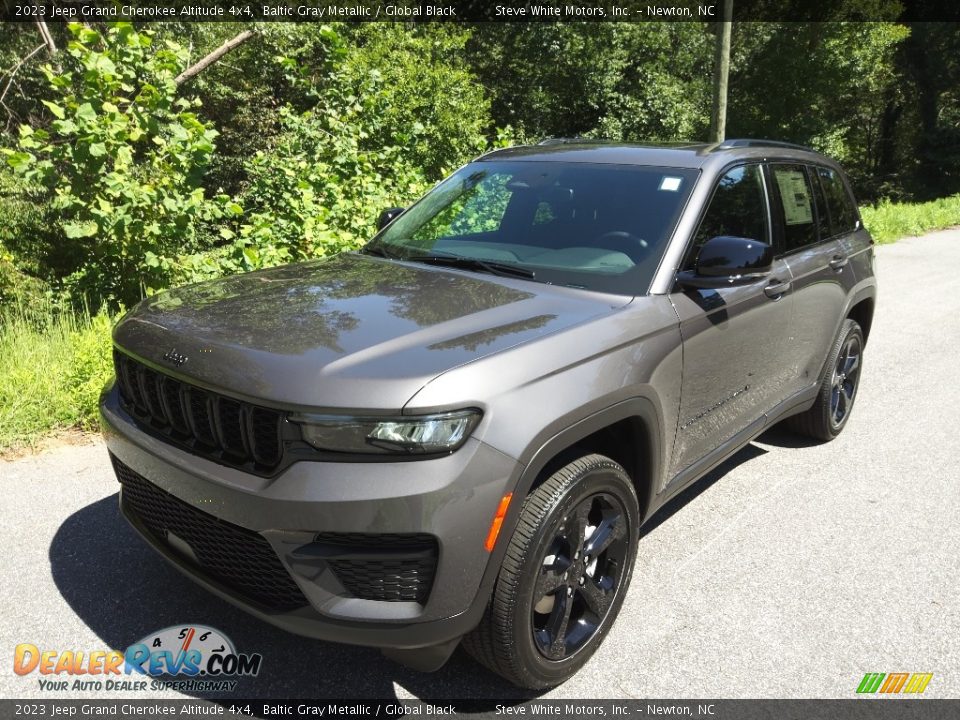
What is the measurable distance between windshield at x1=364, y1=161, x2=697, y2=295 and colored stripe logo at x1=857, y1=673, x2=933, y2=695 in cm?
163

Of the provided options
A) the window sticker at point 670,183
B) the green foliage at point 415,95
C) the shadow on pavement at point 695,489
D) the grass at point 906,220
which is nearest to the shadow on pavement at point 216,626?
the shadow on pavement at point 695,489

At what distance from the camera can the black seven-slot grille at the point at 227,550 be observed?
90.2 inches

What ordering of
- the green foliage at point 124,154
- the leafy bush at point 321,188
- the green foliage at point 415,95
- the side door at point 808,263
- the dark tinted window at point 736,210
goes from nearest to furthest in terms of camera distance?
the dark tinted window at point 736,210
the side door at point 808,263
the green foliage at point 124,154
the leafy bush at point 321,188
the green foliage at point 415,95

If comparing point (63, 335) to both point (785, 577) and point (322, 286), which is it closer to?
point (322, 286)

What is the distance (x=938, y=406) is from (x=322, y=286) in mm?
4756

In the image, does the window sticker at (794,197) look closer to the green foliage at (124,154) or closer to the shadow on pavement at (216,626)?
the shadow on pavement at (216,626)

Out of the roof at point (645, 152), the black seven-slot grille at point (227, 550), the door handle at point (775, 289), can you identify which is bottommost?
the black seven-slot grille at point (227, 550)

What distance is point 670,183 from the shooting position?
3.45 metres

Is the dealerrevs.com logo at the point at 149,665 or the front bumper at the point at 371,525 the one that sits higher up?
the front bumper at the point at 371,525

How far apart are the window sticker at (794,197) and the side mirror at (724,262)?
43.2 inches

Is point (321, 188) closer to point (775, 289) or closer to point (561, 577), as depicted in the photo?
point (775, 289)

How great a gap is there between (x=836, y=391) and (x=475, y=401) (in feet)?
11.7

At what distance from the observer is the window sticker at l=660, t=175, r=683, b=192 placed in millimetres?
3416

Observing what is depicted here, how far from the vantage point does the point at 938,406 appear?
221 inches
